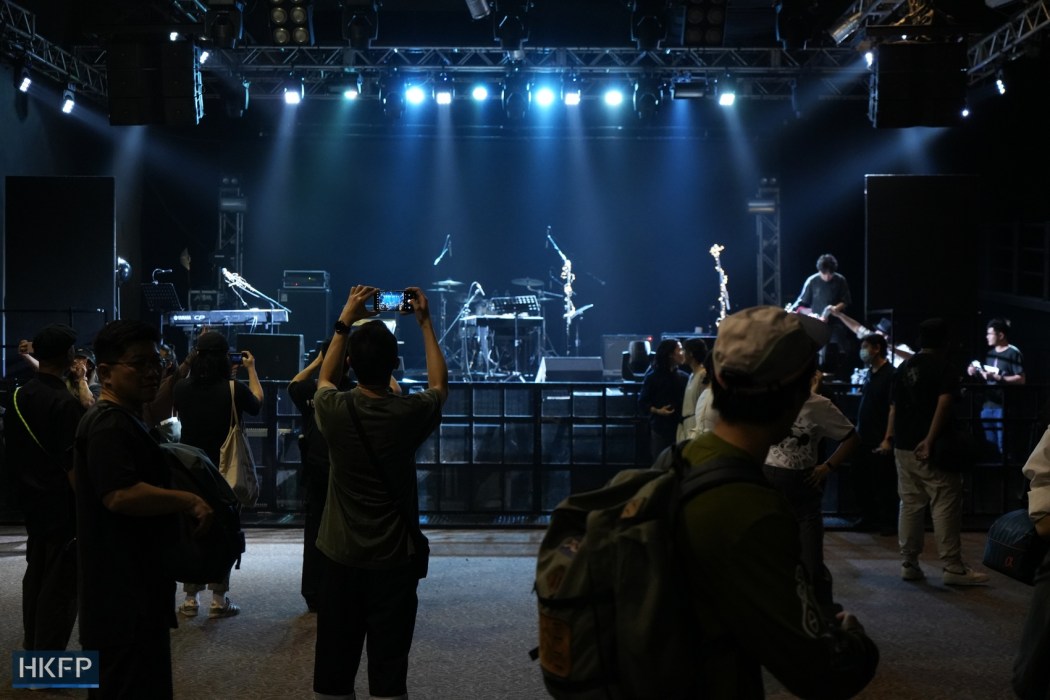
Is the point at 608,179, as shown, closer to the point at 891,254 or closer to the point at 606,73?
the point at 606,73

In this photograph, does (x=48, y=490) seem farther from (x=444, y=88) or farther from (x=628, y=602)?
(x=444, y=88)

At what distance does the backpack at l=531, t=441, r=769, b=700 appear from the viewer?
161 cm

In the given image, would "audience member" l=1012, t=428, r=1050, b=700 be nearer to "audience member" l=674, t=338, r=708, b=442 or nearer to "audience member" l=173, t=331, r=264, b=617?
"audience member" l=674, t=338, r=708, b=442

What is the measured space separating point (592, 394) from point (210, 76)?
8.27 meters

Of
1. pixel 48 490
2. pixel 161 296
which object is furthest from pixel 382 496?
pixel 161 296

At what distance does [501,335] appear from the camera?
1485 centimetres

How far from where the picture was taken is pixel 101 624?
2.77 m

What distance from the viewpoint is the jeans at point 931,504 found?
662 cm

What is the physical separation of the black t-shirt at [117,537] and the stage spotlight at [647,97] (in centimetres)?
1176

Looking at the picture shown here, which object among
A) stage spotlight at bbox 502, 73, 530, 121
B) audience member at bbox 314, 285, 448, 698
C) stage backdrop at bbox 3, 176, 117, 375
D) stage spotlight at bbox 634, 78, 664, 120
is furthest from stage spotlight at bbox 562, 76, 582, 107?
audience member at bbox 314, 285, 448, 698

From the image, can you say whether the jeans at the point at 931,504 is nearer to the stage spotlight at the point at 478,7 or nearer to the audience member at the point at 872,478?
the audience member at the point at 872,478

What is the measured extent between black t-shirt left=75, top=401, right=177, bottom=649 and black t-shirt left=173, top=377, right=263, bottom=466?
8.86ft

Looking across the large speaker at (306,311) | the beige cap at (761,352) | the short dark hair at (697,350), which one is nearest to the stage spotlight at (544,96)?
the large speaker at (306,311)

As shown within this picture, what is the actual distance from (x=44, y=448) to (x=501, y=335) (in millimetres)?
10448
